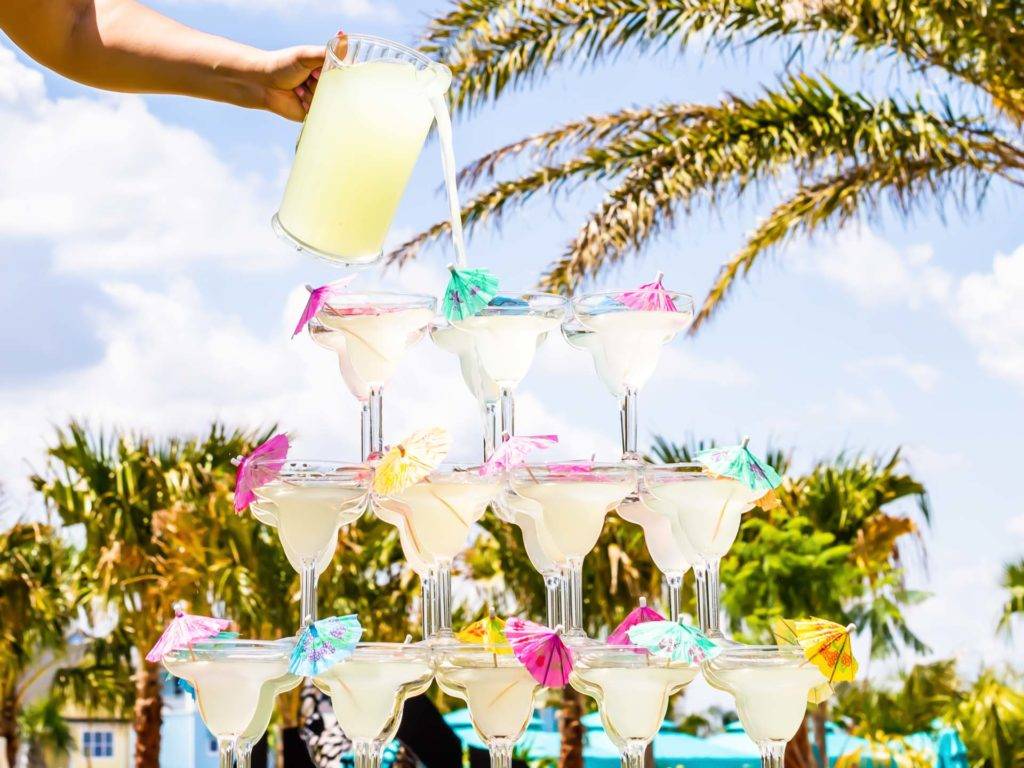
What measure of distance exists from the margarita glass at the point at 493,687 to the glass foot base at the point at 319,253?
593 mm

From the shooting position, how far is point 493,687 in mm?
1938

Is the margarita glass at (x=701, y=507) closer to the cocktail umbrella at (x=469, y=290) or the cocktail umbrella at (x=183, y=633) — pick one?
the cocktail umbrella at (x=469, y=290)

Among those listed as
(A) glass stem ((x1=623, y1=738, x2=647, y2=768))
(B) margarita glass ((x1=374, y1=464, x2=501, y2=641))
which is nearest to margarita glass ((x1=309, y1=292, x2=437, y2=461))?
(B) margarita glass ((x1=374, y1=464, x2=501, y2=641))

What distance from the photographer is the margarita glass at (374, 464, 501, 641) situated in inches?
77.8

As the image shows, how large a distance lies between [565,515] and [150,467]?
973cm

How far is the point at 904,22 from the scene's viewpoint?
7367 mm

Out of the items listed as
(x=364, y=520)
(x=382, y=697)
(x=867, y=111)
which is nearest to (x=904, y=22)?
(x=867, y=111)

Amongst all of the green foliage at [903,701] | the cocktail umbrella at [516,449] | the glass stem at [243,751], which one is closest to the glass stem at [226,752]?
the glass stem at [243,751]

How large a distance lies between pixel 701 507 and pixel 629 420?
25 centimetres

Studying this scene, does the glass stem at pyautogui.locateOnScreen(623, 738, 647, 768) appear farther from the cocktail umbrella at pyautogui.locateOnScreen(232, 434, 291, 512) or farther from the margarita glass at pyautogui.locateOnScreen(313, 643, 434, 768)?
the cocktail umbrella at pyautogui.locateOnScreen(232, 434, 291, 512)

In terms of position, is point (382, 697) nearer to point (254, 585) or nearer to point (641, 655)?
point (641, 655)

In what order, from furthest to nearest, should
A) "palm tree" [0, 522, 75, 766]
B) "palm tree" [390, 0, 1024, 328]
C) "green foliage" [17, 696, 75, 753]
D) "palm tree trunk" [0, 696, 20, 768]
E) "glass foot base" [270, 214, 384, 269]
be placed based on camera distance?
"green foliage" [17, 696, 75, 753] → "palm tree trunk" [0, 696, 20, 768] → "palm tree" [0, 522, 75, 766] → "palm tree" [390, 0, 1024, 328] → "glass foot base" [270, 214, 384, 269]

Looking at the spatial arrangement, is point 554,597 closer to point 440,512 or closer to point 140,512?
point 440,512

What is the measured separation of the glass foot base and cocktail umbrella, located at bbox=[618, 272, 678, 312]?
0.39 m
